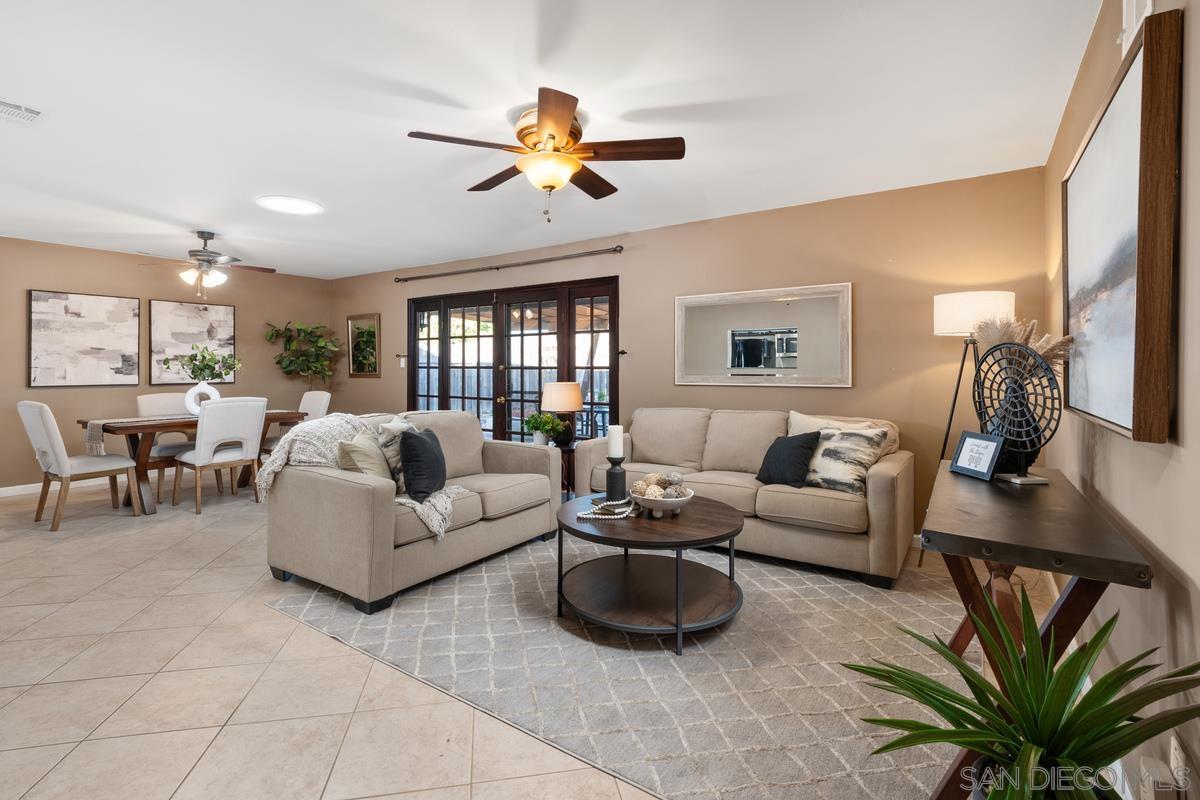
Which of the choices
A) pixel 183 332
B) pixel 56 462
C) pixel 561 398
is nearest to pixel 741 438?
pixel 561 398

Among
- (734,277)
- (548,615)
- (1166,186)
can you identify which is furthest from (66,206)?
(1166,186)

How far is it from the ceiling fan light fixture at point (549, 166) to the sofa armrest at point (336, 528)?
63.1 inches

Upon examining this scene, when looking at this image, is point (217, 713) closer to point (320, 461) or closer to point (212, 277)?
point (320, 461)

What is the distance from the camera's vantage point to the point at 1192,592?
1.02 metres

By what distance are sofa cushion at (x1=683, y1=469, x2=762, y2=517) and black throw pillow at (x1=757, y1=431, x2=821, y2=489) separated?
12 centimetres

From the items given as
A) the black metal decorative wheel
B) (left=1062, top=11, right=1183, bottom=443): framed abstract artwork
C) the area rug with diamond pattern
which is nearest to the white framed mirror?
the area rug with diamond pattern

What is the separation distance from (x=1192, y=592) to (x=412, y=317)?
6515 millimetres

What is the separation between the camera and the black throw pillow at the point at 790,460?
3230 mm

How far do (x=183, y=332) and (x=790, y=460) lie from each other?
6465 mm

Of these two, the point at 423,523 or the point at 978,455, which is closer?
the point at 978,455

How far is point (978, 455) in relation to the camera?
193 centimetres

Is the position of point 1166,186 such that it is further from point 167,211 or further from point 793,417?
point 167,211

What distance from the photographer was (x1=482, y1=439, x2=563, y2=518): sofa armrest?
12.2 feet

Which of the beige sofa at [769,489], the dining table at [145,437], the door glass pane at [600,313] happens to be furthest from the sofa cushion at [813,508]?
the dining table at [145,437]
